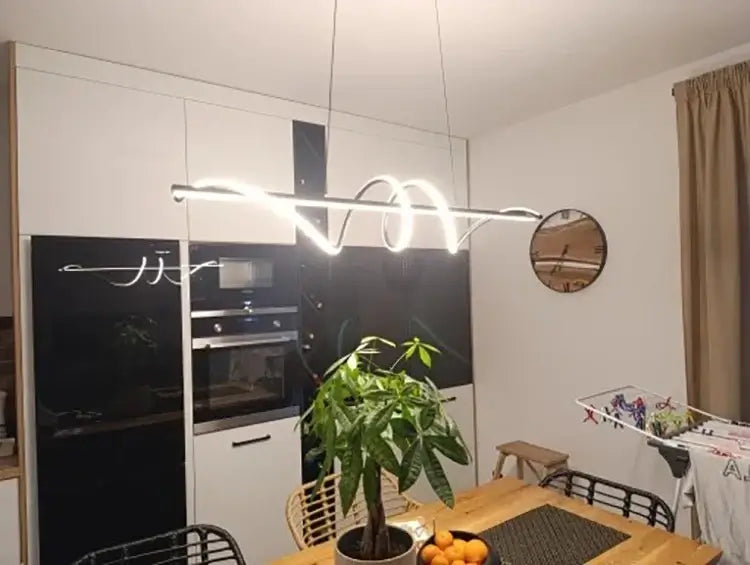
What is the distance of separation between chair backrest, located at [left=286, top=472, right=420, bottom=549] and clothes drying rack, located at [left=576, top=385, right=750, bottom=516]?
940 millimetres

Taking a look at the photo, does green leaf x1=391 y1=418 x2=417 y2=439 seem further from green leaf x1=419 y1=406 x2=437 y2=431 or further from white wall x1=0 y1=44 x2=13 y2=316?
white wall x1=0 y1=44 x2=13 y2=316

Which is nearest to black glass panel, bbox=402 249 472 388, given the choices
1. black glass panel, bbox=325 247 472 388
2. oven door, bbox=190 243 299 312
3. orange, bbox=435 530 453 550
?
black glass panel, bbox=325 247 472 388

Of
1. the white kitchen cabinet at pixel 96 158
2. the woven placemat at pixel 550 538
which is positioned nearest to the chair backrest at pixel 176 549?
the woven placemat at pixel 550 538

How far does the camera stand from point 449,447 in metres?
1.33

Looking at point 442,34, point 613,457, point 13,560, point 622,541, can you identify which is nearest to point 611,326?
point 613,457

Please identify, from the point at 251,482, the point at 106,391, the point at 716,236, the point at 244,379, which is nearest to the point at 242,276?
the point at 244,379

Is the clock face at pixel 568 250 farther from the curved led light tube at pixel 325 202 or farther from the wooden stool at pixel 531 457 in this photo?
the curved led light tube at pixel 325 202

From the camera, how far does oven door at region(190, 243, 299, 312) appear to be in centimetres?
257

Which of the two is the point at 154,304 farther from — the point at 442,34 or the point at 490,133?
the point at 490,133

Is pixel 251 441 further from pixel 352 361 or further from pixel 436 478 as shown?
pixel 436 478

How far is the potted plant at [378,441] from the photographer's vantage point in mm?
1286

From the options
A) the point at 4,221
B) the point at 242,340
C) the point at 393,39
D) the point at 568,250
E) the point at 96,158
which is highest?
the point at 393,39

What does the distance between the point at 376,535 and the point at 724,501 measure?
→ 1.34m

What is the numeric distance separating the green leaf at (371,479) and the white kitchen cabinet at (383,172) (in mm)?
1927
